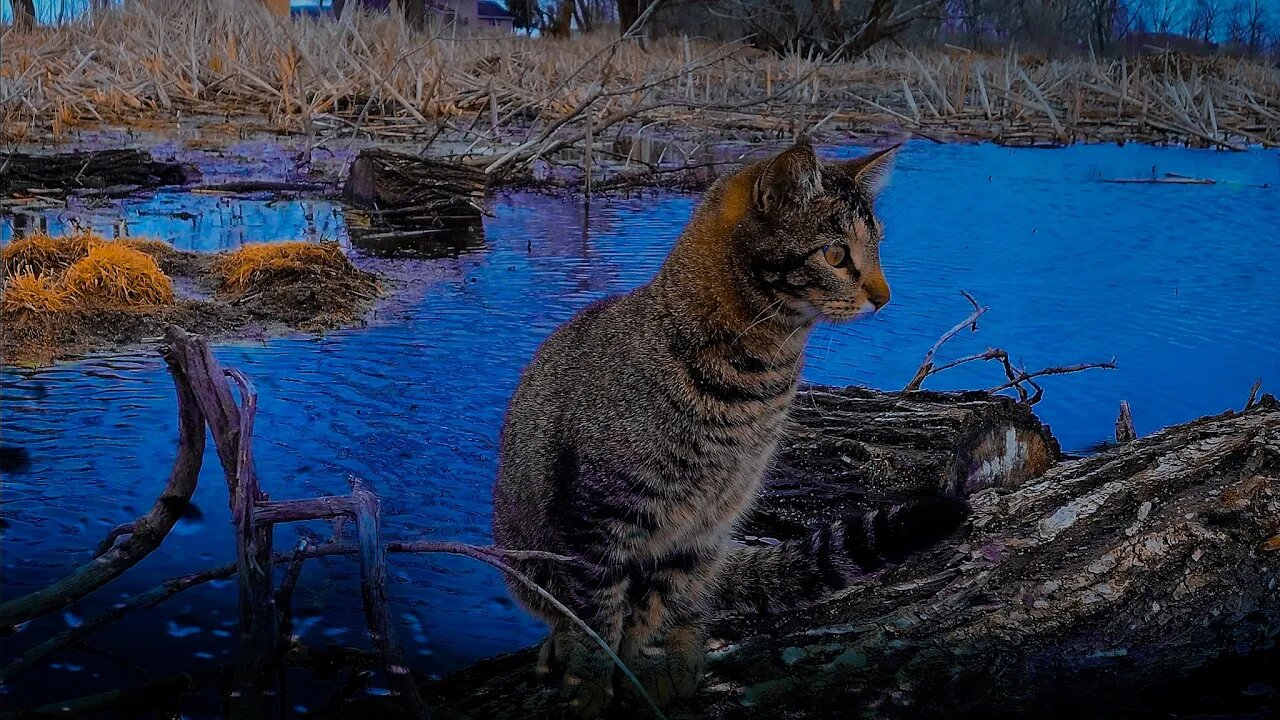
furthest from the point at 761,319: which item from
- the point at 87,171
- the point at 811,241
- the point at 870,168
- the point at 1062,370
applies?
the point at 87,171

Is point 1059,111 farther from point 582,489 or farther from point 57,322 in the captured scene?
point 57,322

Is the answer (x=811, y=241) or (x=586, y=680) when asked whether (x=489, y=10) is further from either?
(x=586, y=680)

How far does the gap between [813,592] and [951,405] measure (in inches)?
25.5

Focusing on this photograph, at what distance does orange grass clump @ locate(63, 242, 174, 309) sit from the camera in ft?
6.89

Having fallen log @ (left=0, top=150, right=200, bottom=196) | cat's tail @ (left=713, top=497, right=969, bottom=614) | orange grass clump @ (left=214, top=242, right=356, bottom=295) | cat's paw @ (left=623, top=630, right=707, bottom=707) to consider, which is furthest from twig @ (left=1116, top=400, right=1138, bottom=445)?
fallen log @ (left=0, top=150, right=200, bottom=196)

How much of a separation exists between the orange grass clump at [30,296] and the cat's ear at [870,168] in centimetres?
150

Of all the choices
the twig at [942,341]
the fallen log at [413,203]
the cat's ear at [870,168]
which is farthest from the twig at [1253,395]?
the fallen log at [413,203]

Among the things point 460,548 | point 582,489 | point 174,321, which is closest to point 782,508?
point 582,489

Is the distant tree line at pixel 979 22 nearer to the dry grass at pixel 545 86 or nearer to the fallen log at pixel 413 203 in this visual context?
the dry grass at pixel 545 86

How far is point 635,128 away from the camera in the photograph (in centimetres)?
295

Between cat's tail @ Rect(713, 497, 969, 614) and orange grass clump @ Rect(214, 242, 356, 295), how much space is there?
1.09 meters

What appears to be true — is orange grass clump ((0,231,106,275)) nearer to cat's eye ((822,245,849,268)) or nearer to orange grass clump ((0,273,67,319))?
orange grass clump ((0,273,67,319))

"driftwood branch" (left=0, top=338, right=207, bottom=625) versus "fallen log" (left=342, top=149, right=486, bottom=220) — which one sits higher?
"fallen log" (left=342, top=149, right=486, bottom=220)

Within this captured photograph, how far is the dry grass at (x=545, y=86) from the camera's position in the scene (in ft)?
7.44
